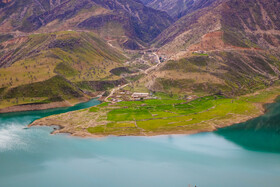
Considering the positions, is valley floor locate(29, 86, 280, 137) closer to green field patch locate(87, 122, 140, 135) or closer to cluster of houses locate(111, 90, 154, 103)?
green field patch locate(87, 122, 140, 135)

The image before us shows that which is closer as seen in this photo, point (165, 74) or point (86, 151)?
point (86, 151)

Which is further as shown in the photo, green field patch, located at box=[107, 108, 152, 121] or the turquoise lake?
green field patch, located at box=[107, 108, 152, 121]

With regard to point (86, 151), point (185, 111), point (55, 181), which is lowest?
point (55, 181)

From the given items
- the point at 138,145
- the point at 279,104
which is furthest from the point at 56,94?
the point at 279,104

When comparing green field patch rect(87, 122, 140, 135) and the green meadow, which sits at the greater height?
the green meadow

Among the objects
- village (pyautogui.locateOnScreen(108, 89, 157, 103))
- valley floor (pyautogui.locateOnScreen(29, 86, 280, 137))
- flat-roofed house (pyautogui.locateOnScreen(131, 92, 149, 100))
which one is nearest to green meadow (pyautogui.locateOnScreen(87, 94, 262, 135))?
valley floor (pyautogui.locateOnScreen(29, 86, 280, 137))

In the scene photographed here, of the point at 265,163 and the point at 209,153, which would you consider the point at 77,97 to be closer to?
the point at 209,153

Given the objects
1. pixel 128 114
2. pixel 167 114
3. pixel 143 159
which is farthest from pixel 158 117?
pixel 143 159
